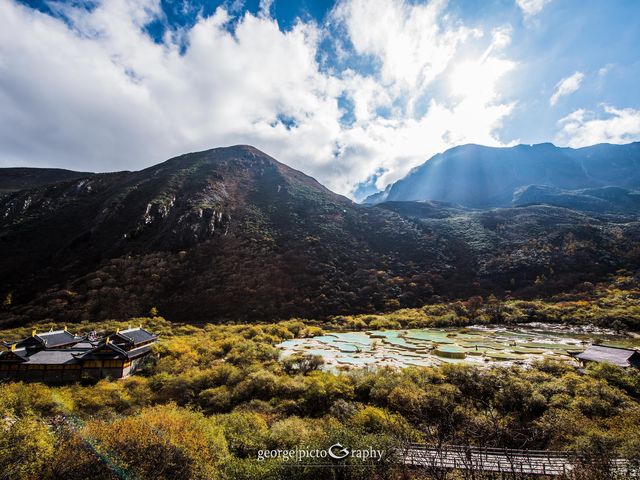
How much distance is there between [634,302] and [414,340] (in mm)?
36960

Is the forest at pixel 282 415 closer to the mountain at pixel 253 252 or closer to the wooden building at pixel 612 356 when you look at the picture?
the wooden building at pixel 612 356

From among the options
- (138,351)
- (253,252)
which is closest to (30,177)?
(253,252)

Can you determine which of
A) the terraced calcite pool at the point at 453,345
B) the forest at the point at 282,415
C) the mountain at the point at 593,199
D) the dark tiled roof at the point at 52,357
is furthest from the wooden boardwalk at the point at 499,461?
the mountain at the point at 593,199

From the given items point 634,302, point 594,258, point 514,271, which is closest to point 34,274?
point 514,271

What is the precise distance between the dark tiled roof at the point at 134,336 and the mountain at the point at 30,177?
13899cm

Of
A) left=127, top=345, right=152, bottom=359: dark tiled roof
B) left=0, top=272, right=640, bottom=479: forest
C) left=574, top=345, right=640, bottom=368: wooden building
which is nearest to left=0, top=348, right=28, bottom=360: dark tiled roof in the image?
left=0, top=272, right=640, bottom=479: forest

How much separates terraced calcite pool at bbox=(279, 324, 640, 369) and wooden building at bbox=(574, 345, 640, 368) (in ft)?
9.09

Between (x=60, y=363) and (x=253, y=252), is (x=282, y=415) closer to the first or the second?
(x=60, y=363)

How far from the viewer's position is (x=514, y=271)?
67750mm

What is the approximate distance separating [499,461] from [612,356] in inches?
814

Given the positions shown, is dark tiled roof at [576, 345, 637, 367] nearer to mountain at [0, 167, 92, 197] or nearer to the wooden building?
the wooden building

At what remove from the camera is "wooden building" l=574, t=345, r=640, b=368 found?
22641 millimetres

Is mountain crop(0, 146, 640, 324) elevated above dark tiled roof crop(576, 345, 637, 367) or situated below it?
above

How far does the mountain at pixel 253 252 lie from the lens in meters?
61.3
